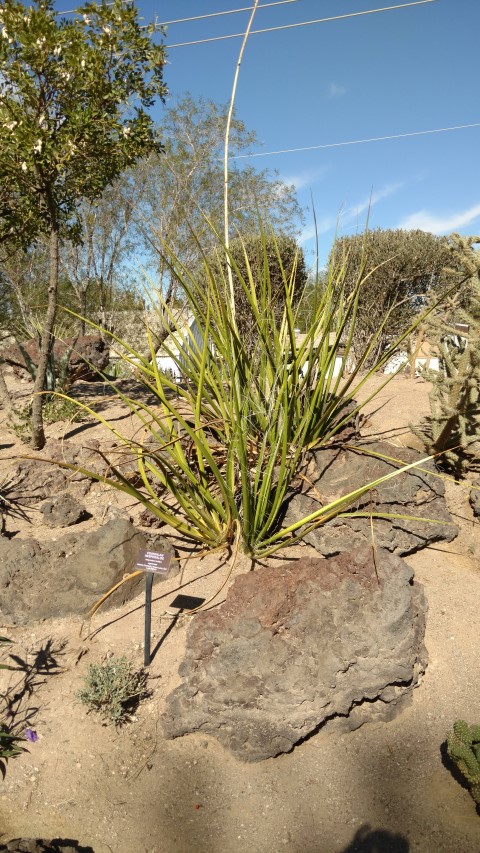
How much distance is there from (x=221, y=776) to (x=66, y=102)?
483cm

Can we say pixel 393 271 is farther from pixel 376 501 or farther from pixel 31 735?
pixel 31 735

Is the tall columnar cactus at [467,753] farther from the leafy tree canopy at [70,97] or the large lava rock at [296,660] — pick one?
the leafy tree canopy at [70,97]

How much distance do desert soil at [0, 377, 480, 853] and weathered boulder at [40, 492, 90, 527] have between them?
995 millimetres

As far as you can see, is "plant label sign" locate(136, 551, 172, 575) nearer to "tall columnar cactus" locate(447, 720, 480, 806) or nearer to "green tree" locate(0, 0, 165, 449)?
"tall columnar cactus" locate(447, 720, 480, 806)

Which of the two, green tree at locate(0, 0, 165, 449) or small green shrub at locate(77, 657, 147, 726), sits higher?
green tree at locate(0, 0, 165, 449)

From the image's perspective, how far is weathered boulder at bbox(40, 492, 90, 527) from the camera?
3934 millimetres

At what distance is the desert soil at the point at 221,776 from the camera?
6.92ft

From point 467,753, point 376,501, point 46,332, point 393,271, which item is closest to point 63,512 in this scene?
point 46,332

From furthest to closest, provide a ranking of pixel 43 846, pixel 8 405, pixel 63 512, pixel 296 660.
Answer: pixel 8 405, pixel 63 512, pixel 296 660, pixel 43 846

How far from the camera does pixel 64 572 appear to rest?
10.6 feet

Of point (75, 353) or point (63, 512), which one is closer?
point (63, 512)

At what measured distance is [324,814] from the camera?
2174 millimetres

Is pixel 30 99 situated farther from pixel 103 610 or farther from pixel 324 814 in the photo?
pixel 324 814

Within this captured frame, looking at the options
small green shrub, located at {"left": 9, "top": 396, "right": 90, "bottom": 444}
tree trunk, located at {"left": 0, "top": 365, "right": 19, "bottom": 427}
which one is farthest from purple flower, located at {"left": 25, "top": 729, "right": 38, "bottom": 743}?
tree trunk, located at {"left": 0, "top": 365, "right": 19, "bottom": 427}
